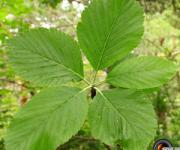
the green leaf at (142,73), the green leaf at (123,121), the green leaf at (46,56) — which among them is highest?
the green leaf at (46,56)

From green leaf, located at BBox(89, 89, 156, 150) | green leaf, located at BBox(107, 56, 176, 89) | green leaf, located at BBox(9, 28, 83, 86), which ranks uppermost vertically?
green leaf, located at BBox(9, 28, 83, 86)

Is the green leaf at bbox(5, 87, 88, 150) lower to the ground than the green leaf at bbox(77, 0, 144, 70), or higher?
lower

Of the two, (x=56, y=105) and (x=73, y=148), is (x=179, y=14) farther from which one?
(x=56, y=105)

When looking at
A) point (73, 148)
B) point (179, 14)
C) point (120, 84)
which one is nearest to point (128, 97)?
point (120, 84)
